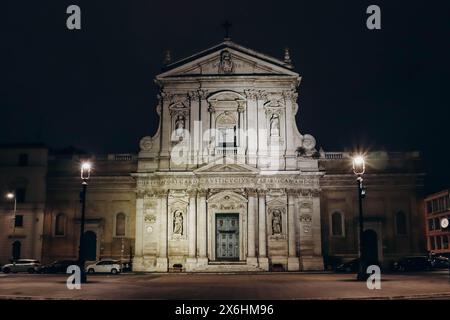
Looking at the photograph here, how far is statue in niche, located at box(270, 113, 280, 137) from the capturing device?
44.7 metres

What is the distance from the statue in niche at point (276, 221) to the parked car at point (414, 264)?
972 centimetres

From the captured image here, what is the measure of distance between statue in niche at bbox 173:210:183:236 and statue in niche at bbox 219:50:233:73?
1308 centimetres

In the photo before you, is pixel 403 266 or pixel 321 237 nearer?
pixel 403 266

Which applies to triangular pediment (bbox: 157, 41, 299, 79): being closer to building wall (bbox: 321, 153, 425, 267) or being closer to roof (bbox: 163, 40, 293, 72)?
roof (bbox: 163, 40, 293, 72)

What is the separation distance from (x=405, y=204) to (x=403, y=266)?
22.5ft

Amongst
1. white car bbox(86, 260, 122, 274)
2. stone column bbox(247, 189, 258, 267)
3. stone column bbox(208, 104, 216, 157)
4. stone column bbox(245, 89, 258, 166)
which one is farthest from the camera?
stone column bbox(208, 104, 216, 157)

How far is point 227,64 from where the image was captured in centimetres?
4547

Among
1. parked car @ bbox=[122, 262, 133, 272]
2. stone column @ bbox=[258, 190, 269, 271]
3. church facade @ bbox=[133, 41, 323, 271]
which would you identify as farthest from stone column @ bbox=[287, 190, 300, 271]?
parked car @ bbox=[122, 262, 133, 272]

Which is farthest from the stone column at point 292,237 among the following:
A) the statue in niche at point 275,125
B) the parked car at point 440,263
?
the parked car at point 440,263

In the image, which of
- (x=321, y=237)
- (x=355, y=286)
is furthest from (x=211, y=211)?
(x=355, y=286)

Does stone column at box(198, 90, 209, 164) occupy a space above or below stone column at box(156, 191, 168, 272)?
above

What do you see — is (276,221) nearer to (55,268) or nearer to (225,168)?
(225,168)
